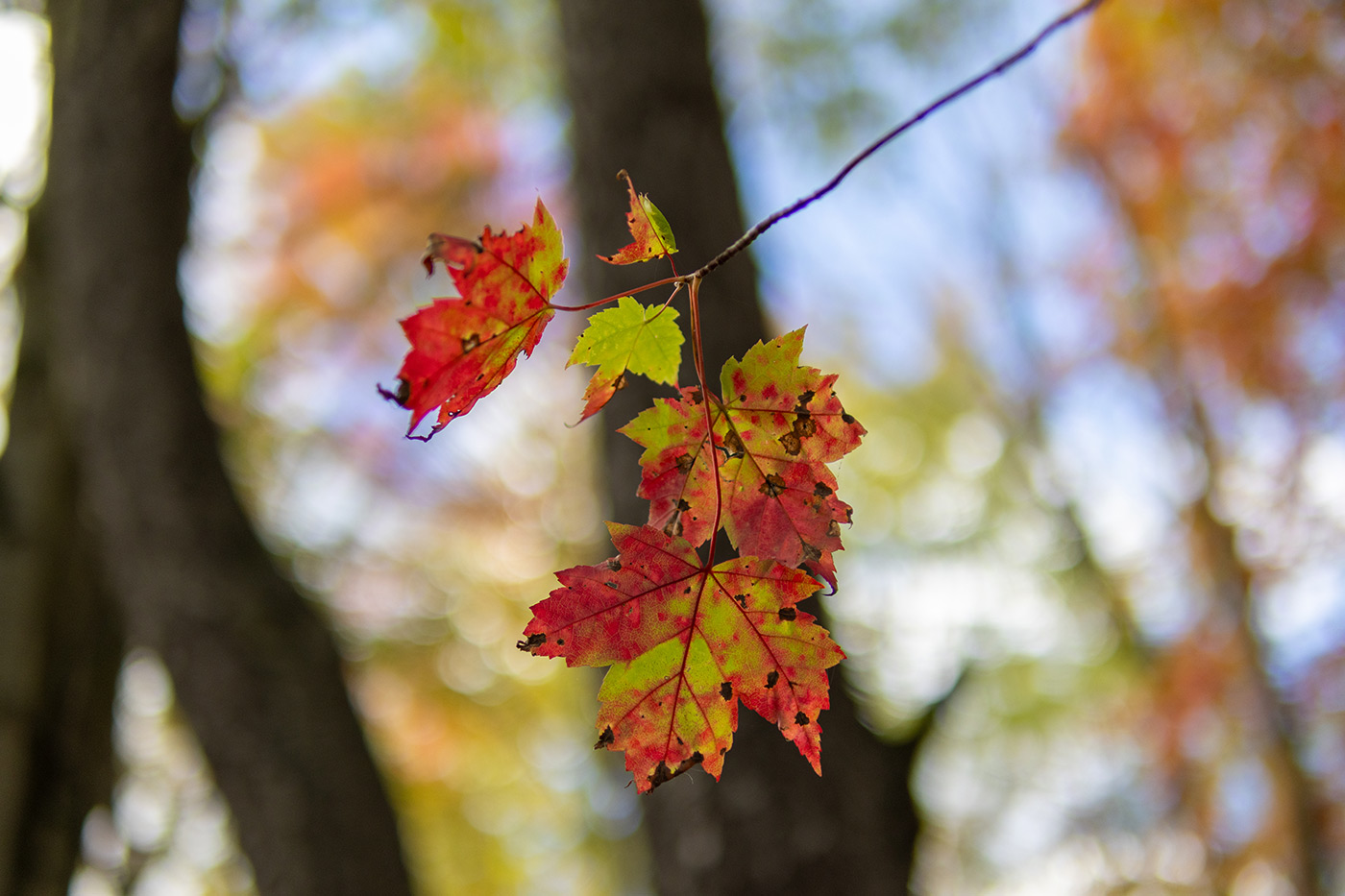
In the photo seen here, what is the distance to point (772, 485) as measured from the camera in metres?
0.51

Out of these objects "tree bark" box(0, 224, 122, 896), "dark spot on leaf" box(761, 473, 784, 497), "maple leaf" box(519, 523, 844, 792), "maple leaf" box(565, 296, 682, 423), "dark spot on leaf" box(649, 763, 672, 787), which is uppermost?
"tree bark" box(0, 224, 122, 896)

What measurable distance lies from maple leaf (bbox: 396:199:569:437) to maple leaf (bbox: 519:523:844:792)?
127mm

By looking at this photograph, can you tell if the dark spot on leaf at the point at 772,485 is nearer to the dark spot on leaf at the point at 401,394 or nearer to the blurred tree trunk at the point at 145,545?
the dark spot on leaf at the point at 401,394

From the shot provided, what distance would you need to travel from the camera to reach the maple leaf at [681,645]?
505 mm

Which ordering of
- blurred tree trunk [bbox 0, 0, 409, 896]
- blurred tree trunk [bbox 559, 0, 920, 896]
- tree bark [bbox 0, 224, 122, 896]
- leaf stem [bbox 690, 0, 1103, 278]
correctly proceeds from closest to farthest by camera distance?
leaf stem [bbox 690, 0, 1103, 278], blurred tree trunk [bbox 559, 0, 920, 896], blurred tree trunk [bbox 0, 0, 409, 896], tree bark [bbox 0, 224, 122, 896]

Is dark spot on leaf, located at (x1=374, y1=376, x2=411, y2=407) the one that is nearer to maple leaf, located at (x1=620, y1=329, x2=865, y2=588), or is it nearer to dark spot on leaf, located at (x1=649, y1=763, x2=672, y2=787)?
maple leaf, located at (x1=620, y1=329, x2=865, y2=588)

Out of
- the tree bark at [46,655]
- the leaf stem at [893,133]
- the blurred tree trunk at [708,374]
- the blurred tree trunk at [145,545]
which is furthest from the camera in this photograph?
the tree bark at [46,655]

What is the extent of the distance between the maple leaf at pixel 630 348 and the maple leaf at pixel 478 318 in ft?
0.12

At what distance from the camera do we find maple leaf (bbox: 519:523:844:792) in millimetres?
505

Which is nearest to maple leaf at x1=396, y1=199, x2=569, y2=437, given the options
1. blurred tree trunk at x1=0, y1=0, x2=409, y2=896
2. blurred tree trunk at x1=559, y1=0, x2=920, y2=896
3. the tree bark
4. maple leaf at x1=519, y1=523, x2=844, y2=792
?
maple leaf at x1=519, y1=523, x2=844, y2=792

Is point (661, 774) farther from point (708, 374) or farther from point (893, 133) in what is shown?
point (708, 374)

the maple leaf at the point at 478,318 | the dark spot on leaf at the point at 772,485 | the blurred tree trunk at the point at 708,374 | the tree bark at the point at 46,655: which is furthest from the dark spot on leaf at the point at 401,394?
the tree bark at the point at 46,655

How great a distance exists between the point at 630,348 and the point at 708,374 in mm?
1153

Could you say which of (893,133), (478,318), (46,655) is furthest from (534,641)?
(46,655)
